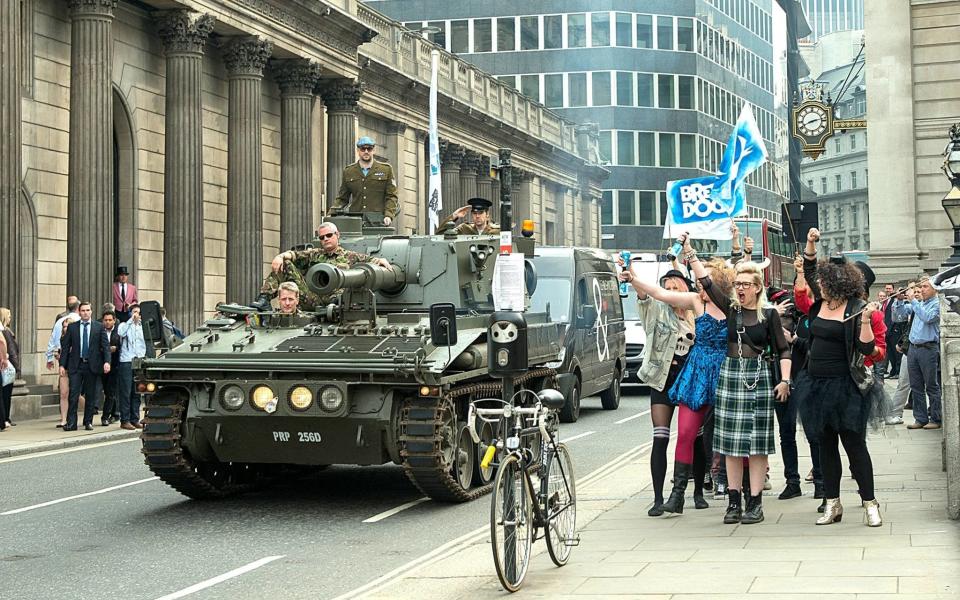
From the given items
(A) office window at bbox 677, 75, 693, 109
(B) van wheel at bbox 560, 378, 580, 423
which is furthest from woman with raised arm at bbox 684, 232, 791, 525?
(A) office window at bbox 677, 75, 693, 109

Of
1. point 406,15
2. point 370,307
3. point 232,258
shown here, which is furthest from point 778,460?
point 406,15

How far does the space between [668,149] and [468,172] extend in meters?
27.2

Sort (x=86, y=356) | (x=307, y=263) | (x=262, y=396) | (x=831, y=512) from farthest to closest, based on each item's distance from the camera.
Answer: (x=86, y=356)
(x=307, y=263)
(x=262, y=396)
(x=831, y=512)

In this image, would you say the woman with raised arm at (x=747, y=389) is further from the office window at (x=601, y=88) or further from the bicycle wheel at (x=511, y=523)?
the office window at (x=601, y=88)

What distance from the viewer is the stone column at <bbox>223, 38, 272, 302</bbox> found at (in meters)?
31.4

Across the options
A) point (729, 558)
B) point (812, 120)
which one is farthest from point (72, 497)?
point (812, 120)

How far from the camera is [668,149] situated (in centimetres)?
7500

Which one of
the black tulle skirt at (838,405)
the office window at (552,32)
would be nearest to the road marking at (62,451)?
the black tulle skirt at (838,405)

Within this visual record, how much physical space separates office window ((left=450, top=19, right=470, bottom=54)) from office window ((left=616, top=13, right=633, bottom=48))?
7.49 m

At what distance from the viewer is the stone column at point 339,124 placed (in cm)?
3741

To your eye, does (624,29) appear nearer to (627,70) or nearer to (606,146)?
(627,70)

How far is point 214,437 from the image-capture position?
38.7 ft

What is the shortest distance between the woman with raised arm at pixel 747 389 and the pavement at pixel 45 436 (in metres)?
10.1

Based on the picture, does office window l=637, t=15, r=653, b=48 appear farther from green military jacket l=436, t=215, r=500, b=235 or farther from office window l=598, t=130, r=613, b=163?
green military jacket l=436, t=215, r=500, b=235
